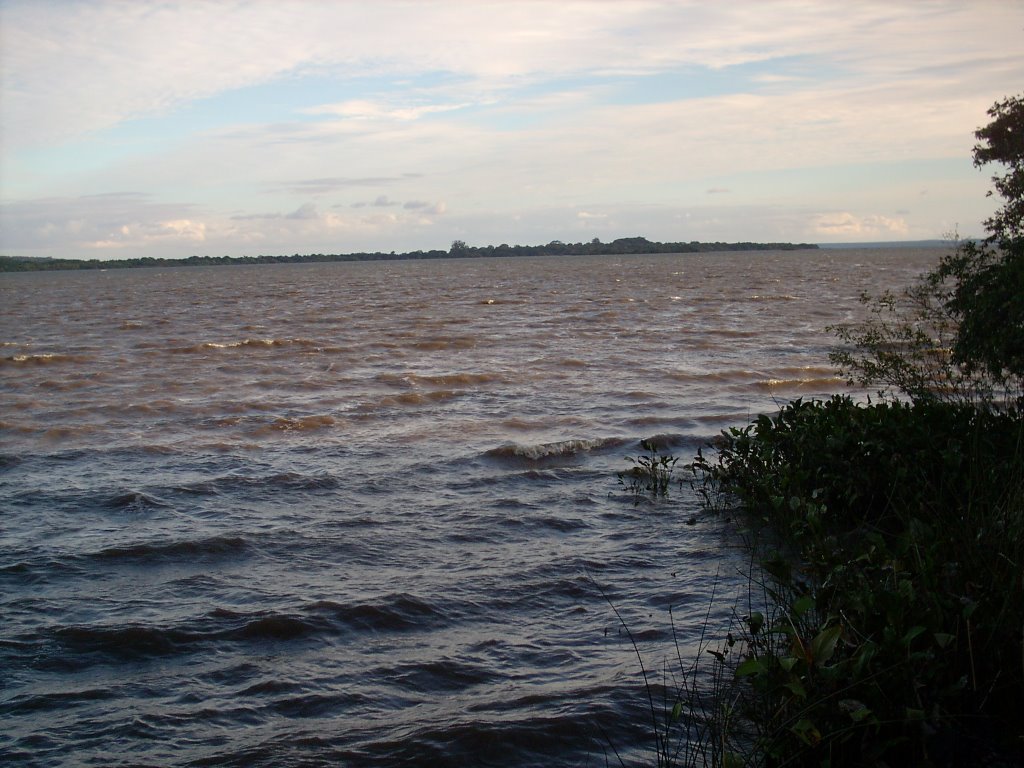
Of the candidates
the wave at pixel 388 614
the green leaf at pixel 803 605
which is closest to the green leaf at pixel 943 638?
the green leaf at pixel 803 605

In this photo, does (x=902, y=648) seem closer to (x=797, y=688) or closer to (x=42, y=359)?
(x=797, y=688)

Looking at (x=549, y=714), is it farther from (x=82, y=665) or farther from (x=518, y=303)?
(x=518, y=303)

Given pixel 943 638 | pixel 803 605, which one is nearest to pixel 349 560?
pixel 803 605

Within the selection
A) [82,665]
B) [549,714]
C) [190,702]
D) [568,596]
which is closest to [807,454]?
[568,596]

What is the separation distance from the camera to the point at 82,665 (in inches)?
239

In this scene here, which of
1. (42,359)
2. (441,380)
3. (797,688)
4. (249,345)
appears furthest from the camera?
(249,345)

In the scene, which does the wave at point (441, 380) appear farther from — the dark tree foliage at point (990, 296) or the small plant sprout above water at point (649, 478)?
the dark tree foliage at point (990, 296)

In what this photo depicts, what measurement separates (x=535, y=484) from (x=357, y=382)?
357 inches

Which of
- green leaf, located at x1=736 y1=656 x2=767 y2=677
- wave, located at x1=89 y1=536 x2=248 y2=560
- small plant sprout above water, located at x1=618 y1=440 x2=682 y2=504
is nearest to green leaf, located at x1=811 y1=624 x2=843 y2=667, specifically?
green leaf, located at x1=736 y1=656 x2=767 y2=677

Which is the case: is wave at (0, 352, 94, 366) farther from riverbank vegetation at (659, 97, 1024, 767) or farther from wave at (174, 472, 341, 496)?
riverbank vegetation at (659, 97, 1024, 767)

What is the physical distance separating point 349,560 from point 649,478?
3.98 meters

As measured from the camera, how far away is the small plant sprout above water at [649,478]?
9898 millimetres

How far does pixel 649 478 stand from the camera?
1037 cm

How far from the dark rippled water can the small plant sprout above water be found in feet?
0.86
